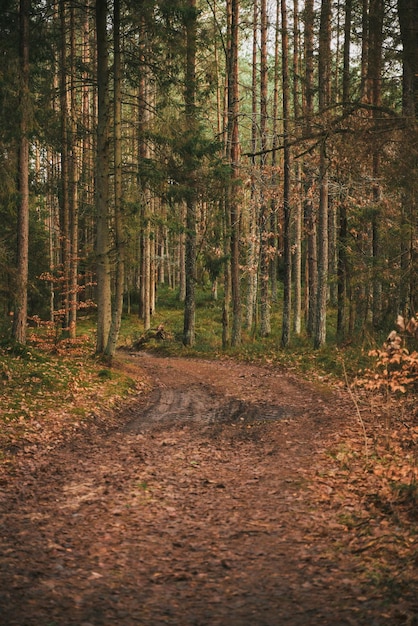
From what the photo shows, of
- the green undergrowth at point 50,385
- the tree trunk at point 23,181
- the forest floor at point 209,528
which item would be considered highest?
the tree trunk at point 23,181

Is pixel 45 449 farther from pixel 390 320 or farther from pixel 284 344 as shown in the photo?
pixel 284 344

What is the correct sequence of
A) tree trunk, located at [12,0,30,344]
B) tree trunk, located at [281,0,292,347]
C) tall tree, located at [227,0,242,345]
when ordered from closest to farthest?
tree trunk, located at [12,0,30,344] < tree trunk, located at [281,0,292,347] < tall tree, located at [227,0,242,345]

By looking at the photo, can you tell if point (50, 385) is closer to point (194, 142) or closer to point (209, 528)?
point (209, 528)

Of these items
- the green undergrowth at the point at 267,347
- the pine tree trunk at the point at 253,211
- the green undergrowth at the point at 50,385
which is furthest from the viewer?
the pine tree trunk at the point at 253,211

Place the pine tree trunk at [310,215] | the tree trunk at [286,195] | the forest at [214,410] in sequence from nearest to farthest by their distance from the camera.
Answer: the forest at [214,410] < the pine tree trunk at [310,215] < the tree trunk at [286,195]

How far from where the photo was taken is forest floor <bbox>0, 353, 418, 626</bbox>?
4246 millimetres

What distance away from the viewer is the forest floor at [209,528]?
4246 millimetres

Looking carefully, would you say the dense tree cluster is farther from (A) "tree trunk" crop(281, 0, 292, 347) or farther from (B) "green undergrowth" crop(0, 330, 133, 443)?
(B) "green undergrowth" crop(0, 330, 133, 443)

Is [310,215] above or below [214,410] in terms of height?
above

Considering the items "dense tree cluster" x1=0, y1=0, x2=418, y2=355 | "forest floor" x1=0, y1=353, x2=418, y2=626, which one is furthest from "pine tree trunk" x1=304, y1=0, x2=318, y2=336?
"forest floor" x1=0, y1=353, x2=418, y2=626

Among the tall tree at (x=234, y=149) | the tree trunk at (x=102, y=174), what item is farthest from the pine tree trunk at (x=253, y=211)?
the tree trunk at (x=102, y=174)

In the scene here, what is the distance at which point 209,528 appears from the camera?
584 cm

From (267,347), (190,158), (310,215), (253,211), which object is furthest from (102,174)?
(310,215)

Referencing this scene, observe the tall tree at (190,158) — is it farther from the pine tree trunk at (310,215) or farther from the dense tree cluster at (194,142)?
the pine tree trunk at (310,215)
